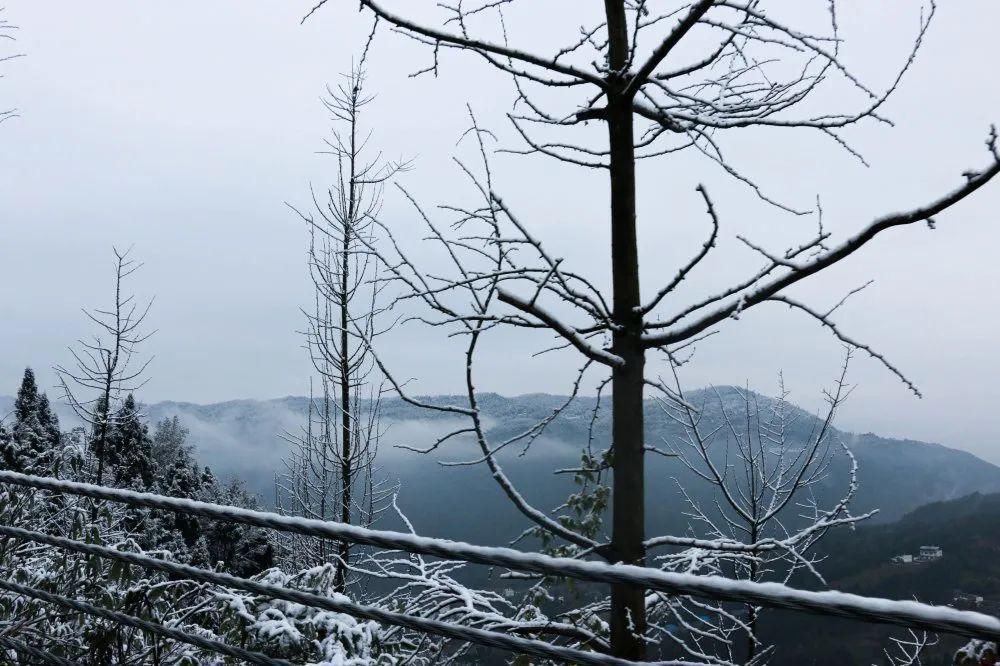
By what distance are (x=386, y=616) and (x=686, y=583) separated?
0.67 meters

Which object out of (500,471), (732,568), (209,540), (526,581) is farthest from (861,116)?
(209,540)

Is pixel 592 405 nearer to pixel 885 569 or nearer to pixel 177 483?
pixel 885 569

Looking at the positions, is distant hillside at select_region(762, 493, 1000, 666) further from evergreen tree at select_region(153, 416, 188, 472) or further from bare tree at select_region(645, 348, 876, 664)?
evergreen tree at select_region(153, 416, 188, 472)

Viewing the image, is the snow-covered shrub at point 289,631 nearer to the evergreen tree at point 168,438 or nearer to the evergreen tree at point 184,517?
the evergreen tree at point 184,517

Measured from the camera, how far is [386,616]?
1.55 metres

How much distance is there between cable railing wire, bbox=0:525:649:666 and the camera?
4.53ft

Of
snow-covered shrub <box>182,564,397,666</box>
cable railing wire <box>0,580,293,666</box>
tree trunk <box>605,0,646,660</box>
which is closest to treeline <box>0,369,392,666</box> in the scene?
snow-covered shrub <box>182,564,397,666</box>

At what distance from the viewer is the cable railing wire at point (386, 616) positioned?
1.38 m

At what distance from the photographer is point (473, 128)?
380cm

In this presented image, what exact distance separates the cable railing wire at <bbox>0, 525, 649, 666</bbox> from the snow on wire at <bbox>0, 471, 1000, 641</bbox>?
0.15 m

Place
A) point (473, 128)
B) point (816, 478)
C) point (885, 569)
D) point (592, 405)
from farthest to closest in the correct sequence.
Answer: point (885, 569) → point (816, 478) → point (592, 405) → point (473, 128)

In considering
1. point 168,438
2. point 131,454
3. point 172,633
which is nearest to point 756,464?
point 172,633

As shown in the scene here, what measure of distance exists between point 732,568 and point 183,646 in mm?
4587

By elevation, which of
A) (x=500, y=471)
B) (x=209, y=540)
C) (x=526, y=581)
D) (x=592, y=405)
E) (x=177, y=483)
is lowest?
(x=209, y=540)
